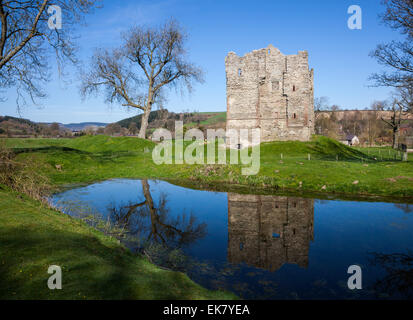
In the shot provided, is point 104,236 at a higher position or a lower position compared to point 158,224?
higher

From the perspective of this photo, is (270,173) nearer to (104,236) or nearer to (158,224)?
(158,224)

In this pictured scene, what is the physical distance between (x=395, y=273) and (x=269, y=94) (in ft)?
98.7

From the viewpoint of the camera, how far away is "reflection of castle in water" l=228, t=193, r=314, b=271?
8461 millimetres

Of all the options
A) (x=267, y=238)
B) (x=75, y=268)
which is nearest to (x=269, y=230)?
(x=267, y=238)

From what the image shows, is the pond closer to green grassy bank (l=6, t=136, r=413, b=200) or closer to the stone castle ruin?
green grassy bank (l=6, t=136, r=413, b=200)

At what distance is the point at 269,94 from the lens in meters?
35.0

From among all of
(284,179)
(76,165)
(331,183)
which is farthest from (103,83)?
(331,183)

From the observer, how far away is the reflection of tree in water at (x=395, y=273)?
662 cm

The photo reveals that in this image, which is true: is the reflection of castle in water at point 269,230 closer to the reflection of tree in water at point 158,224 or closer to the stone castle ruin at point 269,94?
the reflection of tree in water at point 158,224

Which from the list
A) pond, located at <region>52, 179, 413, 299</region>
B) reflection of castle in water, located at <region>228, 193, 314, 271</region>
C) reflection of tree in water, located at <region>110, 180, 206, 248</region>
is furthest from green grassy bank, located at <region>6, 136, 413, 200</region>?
reflection of tree in water, located at <region>110, 180, 206, 248</region>

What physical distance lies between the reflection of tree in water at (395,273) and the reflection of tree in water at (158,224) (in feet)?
18.8

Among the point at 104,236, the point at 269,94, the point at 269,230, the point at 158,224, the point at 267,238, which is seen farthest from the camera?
the point at 269,94
